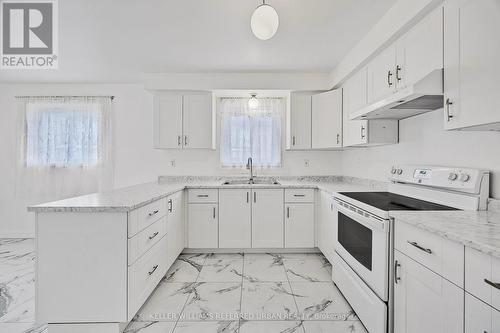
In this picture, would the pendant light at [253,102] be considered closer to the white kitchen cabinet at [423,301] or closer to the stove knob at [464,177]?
the stove knob at [464,177]

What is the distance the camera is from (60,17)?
215 cm

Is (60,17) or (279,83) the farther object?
(279,83)

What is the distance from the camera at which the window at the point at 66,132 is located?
3.72 meters

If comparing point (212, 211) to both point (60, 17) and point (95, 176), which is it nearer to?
point (95, 176)

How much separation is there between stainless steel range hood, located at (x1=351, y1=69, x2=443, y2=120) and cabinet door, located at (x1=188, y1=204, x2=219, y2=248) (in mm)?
1983

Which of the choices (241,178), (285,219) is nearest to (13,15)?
(241,178)

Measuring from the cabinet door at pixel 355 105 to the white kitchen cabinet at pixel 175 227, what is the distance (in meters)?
2.04

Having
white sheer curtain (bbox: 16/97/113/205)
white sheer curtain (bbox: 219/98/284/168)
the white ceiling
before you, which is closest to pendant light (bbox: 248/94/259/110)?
white sheer curtain (bbox: 219/98/284/168)

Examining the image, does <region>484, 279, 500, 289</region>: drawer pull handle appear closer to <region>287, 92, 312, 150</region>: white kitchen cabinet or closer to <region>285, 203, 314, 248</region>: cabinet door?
<region>285, 203, 314, 248</region>: cabinet door

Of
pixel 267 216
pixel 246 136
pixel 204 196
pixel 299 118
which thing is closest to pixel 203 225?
pixel 204 196

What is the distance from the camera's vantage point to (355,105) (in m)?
2.71

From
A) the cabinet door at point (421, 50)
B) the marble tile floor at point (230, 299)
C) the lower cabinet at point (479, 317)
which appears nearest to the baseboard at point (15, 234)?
the marble tile floor at point (230, 299)

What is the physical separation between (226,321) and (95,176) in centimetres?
305

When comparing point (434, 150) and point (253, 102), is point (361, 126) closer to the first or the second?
point (434, 150)
